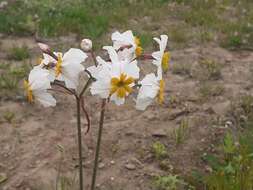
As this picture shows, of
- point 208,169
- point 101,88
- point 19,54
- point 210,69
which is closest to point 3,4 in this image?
point 19,54

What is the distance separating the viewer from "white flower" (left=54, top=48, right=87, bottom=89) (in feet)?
8.39

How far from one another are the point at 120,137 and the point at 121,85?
2.04 metres

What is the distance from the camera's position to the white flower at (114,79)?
2.47 m

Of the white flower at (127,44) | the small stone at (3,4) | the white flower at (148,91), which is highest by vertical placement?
the white flower at (127,44)

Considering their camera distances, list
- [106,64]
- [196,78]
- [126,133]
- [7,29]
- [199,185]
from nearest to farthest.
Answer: [106,64], [199,185], [126,133], [196,78], [7,29]

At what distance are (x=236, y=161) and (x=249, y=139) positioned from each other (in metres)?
0.27

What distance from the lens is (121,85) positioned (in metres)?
2.49

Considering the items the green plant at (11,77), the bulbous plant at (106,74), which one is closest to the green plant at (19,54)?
the green plant at (11,77)

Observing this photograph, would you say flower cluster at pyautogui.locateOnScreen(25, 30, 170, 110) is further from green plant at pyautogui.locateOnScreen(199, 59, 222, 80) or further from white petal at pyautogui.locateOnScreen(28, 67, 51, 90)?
green plant at pyautogui.locateOnScreen(199, 59, 222, 80)

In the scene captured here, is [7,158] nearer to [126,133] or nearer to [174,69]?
[126,133]

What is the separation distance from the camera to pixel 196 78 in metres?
5.52

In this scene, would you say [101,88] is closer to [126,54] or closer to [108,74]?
[108,74]

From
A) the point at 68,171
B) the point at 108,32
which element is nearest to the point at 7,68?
the point at 108,32

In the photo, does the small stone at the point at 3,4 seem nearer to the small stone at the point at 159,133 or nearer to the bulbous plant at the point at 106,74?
the small stone at the point at 159,133
